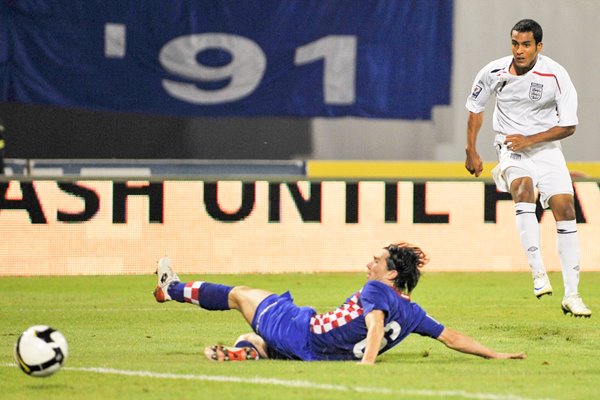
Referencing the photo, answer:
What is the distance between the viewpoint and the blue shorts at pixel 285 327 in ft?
24.8

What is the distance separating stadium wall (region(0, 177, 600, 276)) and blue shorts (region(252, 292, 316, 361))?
657 cm

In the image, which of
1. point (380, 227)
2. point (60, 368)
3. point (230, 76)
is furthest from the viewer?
point (230, 76)

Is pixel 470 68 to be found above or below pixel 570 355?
above

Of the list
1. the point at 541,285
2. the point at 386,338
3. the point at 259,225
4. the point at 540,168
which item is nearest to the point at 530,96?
the point at 540,168

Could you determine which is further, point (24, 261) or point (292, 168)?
Result: point (292, 168)

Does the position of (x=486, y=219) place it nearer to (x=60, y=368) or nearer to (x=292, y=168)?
(x=292, y=168)

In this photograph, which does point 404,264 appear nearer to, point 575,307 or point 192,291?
point 192,291

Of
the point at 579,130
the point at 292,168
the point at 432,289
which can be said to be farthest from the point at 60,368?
the point at 579,130

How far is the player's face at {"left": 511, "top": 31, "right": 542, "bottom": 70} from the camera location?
899cm

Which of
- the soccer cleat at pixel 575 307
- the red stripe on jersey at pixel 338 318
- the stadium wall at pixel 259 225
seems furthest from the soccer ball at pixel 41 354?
the stadium wall at pixel 259 225

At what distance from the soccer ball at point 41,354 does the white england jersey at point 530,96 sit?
3.96 meters

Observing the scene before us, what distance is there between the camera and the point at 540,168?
9367mm

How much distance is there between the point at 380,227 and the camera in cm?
1446

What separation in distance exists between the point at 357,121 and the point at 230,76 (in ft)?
6.37
